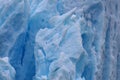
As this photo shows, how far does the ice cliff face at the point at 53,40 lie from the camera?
10.1 ft

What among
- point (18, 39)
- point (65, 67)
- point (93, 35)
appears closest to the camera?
point (65, 67)

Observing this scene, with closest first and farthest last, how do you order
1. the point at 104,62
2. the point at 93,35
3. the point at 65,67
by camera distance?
1. the point at 65,67
2. the point at 93,35
3. the point at 104,62

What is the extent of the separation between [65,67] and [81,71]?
35 cm

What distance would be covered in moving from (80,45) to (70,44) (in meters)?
0.11

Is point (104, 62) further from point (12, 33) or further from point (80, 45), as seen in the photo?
point (12, 33)

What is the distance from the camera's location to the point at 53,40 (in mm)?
3203

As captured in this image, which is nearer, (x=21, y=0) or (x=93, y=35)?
(x=21, y=0)

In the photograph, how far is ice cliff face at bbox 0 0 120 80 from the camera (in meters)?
3.08

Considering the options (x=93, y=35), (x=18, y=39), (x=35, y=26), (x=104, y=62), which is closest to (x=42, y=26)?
(x=35, y=26)

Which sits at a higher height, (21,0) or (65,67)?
(21,0)

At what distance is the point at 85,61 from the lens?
3340 millimetres

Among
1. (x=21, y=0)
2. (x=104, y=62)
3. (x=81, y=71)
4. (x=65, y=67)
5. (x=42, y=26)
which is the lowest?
(x=104, y=62)

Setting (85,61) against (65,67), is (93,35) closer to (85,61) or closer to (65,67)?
(85,61)

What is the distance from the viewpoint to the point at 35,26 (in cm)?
341
